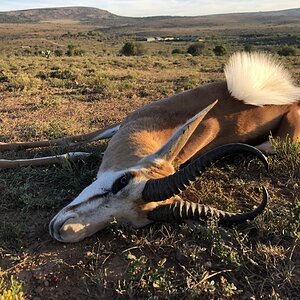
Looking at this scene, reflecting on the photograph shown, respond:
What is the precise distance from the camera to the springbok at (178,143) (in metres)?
3.34

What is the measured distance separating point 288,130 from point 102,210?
278 centimetres

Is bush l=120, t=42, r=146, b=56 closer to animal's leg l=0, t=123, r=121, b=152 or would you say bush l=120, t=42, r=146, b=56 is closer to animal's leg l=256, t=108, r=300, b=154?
animal's leg l=0, t=123, r=121, b=152

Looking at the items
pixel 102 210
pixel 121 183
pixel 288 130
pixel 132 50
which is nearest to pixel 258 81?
pixel 288 130

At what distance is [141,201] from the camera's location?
340 cm

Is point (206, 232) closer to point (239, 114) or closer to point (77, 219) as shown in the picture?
point (77, 219)

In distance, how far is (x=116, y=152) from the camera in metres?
4.21

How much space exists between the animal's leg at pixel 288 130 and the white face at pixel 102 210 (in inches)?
86.8

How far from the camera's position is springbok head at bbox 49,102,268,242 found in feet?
10.7

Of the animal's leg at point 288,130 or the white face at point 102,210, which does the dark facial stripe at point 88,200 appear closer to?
the white face at point 102,210

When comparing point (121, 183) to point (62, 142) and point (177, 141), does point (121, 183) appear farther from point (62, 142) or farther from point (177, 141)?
point (62, 142)

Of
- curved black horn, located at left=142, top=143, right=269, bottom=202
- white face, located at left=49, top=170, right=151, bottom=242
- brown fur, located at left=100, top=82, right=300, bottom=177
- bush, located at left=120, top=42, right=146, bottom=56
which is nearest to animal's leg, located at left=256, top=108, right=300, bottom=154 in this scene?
brown fur, located at left=100, top=82, right=300, bottom=177

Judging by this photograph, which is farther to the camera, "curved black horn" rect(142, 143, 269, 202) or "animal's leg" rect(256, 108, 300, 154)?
"animal's leg" rect(256, 108, 300, 154)

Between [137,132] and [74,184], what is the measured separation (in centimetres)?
102

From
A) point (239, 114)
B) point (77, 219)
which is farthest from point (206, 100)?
point (77, 219)
